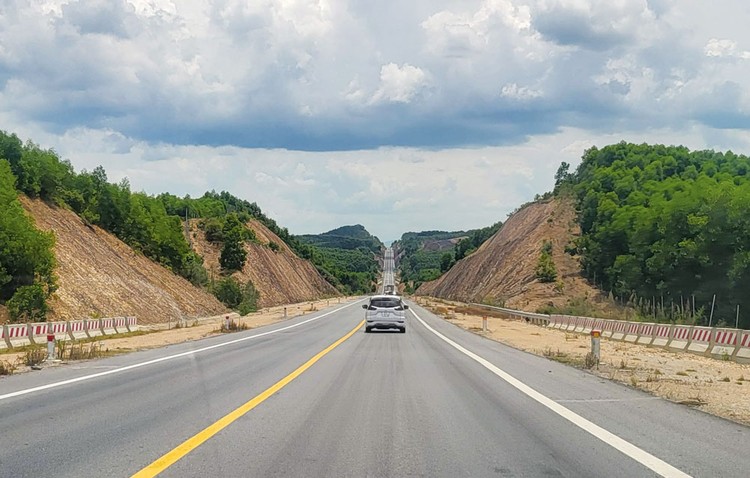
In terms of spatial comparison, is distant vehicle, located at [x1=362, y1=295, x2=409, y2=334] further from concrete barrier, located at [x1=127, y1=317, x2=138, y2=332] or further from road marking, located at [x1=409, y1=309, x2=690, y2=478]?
road marking, located at [x1=409, y1=309, x2=690, y2=478]

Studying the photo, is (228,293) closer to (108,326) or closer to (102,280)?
(102,280)

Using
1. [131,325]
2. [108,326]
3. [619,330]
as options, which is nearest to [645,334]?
[619,330]

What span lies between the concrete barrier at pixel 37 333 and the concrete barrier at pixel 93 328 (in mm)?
3415

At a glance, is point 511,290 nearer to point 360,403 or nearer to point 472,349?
point 472,349

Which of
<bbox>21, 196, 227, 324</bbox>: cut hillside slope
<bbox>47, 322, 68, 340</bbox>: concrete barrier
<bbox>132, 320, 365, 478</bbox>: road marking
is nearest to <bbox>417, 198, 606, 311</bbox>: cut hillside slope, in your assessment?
<bbox>21, 196, 227, 324</bbox>: cut hillside slope

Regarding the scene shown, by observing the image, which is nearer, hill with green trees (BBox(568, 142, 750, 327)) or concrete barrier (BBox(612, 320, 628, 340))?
concrete barrier (BBox(612, 320, 628, 340))

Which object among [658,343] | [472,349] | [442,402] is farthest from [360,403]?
[658,343]

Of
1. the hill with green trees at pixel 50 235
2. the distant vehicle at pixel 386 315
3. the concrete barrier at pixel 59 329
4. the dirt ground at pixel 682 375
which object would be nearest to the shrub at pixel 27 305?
the hill with green trees at pixel 50 235

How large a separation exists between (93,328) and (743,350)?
25.8 metres

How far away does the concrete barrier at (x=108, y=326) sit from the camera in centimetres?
3456

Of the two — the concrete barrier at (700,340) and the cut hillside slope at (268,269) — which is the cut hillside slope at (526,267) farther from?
the concrete barrier at (700,340)

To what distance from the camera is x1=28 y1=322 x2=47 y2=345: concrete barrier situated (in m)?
27.4

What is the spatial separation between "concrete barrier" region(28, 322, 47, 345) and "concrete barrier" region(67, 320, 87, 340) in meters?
1.25

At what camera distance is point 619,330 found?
33156 mm
